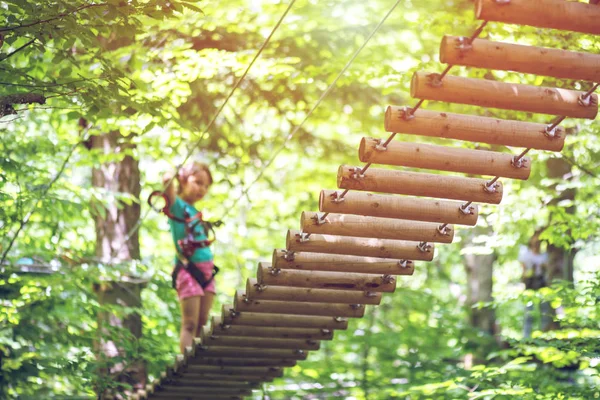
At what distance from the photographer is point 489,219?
18.9 ft

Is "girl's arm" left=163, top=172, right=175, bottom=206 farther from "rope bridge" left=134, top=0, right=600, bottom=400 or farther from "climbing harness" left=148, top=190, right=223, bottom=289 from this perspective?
"rope bridge" left=134, top=0, right=600, bottom=400

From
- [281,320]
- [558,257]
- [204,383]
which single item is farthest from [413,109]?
[558,257]

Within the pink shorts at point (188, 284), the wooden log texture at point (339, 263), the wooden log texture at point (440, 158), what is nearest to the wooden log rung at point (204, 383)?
the pink shorts at point (188, 284)

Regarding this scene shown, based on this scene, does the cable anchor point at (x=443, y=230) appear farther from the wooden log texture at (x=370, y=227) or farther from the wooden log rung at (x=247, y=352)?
the wooden log rung at (x=247, y=352)

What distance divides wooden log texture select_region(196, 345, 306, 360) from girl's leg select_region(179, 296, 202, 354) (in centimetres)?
44

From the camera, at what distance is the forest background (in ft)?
13.4

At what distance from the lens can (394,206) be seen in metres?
3.44

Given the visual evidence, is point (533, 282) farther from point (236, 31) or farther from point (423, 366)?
point (236, 31)

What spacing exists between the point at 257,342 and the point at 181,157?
3.38 meters

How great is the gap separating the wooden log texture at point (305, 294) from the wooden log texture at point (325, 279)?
9cm

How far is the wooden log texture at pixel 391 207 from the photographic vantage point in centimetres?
338

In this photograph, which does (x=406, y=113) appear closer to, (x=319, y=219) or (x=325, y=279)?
(x=319, y=219)

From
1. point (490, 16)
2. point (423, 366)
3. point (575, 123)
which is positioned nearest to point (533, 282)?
point (423, 366)

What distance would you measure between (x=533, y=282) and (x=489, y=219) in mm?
1416
